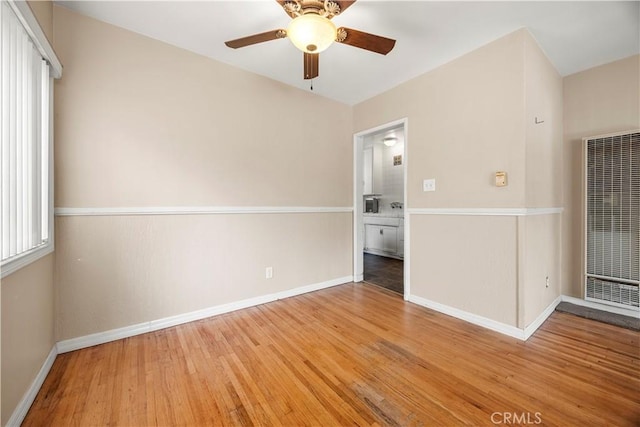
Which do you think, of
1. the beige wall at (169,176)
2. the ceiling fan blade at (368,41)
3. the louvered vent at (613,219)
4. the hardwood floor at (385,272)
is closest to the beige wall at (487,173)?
the louvered vent at (613,219)

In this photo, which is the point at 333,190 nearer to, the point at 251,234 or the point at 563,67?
the point at 251,234

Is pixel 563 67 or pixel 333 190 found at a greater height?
pixel 563 67

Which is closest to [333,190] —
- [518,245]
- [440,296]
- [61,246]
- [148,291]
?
[440,296]

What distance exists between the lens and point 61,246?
6.28 feet

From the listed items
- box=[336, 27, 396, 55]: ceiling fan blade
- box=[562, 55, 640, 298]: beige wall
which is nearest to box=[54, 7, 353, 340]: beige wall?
box=[336, 27, 396, 55]: ceiling fan blade

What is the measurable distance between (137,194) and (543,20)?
361 cm

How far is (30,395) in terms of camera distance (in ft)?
4.67

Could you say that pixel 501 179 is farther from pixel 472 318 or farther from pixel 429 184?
pixel 472 318

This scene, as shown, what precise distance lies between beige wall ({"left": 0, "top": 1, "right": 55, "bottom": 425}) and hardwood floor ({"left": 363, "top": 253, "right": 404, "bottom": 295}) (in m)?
3.20

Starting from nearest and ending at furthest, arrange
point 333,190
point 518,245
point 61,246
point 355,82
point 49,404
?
point 49,404 < point 61,246 < point 518,245 < point 355,82 < point 333,190

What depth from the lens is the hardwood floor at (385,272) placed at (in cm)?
Result: 358

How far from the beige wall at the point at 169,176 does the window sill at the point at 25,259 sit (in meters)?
0.25

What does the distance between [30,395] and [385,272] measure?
12.8ft

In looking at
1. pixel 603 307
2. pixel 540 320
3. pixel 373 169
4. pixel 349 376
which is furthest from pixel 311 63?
pixel 373 169
